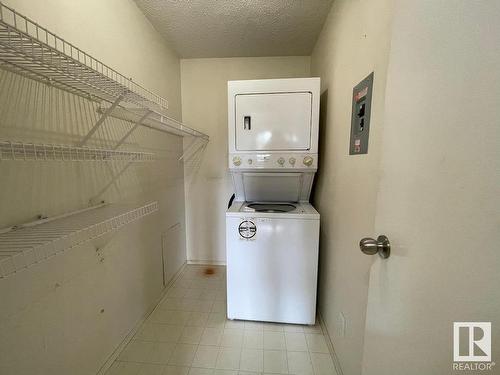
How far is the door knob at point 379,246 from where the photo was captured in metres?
0.73

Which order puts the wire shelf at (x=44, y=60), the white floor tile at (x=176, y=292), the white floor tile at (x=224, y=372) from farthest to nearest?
the white floor tile at (x=176, y=292)
the white floor tile at (x=224, y=372)
the wire shelf at (x=44, y=60)

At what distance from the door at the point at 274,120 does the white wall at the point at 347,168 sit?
0.72 feet

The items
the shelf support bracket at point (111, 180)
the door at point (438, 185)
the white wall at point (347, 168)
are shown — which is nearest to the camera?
the door at point (438, 185)

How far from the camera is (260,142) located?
1875 millimetres

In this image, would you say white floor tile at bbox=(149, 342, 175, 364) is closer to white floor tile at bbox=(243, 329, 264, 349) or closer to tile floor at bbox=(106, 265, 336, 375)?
tile floor at bbox=(106, 265, 336, 375)

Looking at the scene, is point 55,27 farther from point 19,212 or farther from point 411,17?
point 411,17

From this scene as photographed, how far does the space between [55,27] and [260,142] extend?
139 cm

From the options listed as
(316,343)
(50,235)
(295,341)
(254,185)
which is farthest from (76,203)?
(316,343)

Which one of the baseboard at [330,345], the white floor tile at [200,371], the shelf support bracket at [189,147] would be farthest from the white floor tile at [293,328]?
the shelf support bracket at [189,147]

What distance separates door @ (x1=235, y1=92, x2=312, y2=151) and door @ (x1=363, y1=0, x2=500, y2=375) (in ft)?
3.57

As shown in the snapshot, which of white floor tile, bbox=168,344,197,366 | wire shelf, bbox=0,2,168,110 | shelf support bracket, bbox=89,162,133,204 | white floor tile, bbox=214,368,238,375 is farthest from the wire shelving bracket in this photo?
white floor tile, bbox=214,368,238,375

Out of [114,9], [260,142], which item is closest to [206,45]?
[114,9]

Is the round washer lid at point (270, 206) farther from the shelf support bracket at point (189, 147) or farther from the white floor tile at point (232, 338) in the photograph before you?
the shelf support bracket at point (189, 147)

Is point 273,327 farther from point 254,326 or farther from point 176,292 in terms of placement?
point 176,292
